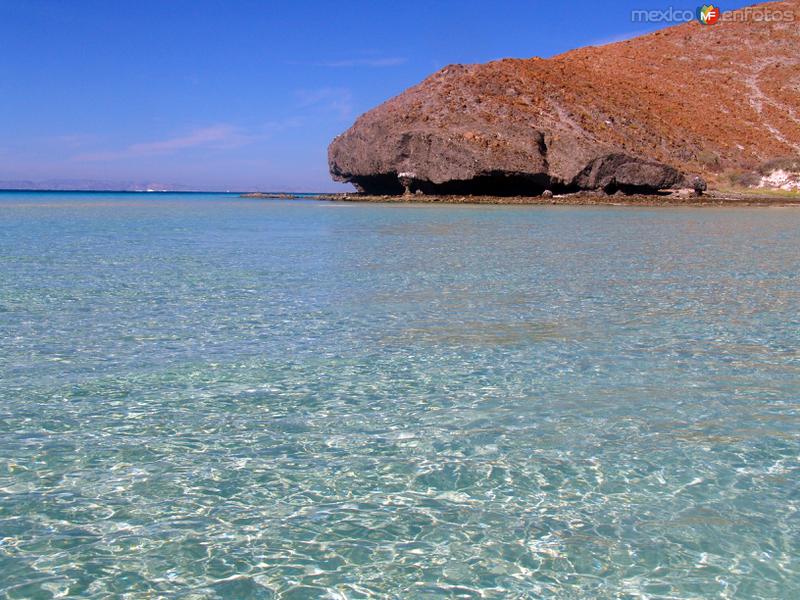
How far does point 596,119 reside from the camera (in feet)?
177

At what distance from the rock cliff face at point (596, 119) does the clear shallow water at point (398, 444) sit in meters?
39.0

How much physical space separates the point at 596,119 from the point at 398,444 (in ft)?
177

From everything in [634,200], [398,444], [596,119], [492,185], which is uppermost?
[596,119]

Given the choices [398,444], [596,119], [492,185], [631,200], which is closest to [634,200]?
[631,200]

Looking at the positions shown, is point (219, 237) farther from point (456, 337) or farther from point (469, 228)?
point (456, 337)

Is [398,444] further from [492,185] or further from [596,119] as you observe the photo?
[596,119]

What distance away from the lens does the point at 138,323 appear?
7203 mm

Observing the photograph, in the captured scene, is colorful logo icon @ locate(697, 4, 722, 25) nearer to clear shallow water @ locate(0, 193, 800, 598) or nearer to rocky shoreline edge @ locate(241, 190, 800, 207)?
rocky shoreline edge @ locate(241, 190, 800, 207)

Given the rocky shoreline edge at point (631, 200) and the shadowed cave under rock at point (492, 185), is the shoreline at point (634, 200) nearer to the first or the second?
the rocky shoreline edge at point (631, 200)

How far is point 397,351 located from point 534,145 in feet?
142

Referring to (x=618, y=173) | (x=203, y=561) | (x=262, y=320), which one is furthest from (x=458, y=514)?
(x=618, y=173)

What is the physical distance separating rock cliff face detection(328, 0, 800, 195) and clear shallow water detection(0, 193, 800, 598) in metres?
39.0

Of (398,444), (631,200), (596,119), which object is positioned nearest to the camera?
(398,444)

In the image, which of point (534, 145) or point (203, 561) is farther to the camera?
point (534, 145)
